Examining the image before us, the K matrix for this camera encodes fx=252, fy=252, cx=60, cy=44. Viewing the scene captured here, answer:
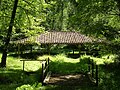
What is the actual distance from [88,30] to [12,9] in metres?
9.64

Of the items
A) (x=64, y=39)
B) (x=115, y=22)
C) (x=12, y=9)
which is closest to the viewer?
(x=115, y=22)

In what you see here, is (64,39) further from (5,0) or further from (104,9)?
(104,9)

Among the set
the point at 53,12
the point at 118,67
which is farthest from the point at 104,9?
the point at 53,12

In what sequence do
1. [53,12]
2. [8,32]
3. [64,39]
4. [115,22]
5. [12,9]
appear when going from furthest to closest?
[53,12]
[64,39]
[12,9]
[8,32]
[115,22]

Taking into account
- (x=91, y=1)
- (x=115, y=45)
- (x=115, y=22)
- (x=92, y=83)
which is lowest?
(x=92, y=83)

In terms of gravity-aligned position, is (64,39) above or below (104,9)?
below

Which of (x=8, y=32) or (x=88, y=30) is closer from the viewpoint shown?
(x=88, y=30)

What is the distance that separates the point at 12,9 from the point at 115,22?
9.76 meters

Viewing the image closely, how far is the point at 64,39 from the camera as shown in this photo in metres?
40.2

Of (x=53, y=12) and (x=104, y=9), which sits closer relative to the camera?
(x=104, y=9)

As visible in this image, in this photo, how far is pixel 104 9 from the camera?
17.0m

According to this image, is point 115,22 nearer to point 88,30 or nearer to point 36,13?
point 88,30

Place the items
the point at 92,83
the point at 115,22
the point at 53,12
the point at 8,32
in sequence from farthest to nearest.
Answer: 1. the point at 53,12
2. the point at 8,32
3. the point at 115,22
4. the point at 92,83

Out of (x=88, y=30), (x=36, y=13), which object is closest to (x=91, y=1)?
(x=88, y=30)
